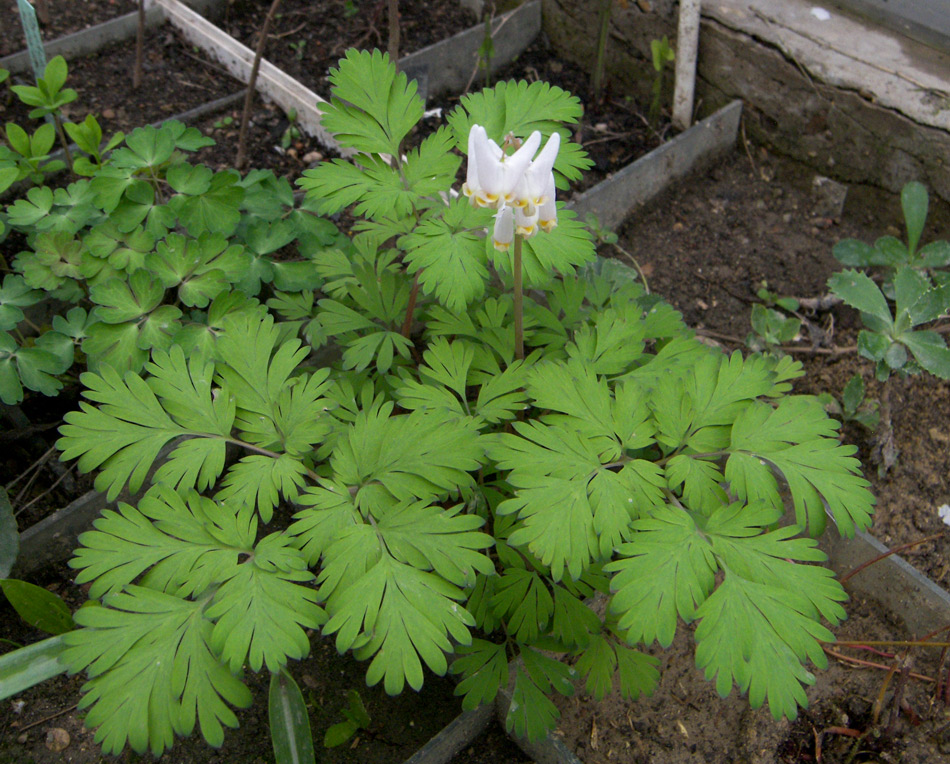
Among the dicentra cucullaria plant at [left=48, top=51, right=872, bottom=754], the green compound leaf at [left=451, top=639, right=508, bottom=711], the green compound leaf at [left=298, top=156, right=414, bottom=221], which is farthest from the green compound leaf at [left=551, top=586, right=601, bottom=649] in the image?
the green compound leaf at [left=298, top=156, right=414, bottom=221]

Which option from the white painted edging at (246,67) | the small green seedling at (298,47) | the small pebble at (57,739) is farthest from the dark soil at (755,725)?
the small green seedling at (298,47)

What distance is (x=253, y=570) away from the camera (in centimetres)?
126

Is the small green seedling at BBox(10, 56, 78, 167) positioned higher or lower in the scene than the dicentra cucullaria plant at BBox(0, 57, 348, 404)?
higher

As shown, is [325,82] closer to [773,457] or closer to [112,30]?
[112,30]

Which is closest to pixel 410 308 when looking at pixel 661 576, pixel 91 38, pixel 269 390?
pixel 269 390

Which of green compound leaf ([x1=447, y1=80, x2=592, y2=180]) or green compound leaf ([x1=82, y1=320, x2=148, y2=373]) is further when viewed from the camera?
green compound leaf ([x1=82, y1=320, x2=148, y2=373])

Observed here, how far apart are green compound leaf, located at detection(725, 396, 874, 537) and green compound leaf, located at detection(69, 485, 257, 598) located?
2.87 feet

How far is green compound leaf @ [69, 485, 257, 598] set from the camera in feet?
4.20

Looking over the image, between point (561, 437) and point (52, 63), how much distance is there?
1812 millimetres

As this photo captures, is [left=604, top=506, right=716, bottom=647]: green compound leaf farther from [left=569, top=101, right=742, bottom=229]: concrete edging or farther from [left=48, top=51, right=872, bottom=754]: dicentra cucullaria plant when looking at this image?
[left=569, top=101, right=742, bottom=229]: concrete edging

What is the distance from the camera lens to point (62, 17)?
3.09m

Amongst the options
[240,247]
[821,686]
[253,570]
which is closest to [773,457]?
[821,686]

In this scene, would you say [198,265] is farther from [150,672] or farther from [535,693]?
[535,693]

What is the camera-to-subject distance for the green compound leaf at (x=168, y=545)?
50.4 inches
